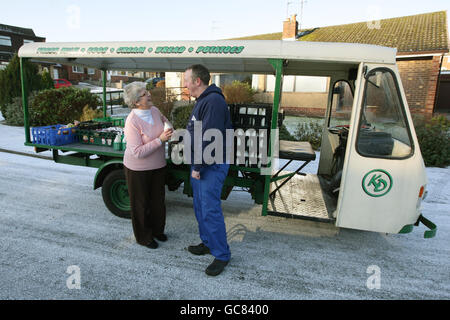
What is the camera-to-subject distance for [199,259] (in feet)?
11.0

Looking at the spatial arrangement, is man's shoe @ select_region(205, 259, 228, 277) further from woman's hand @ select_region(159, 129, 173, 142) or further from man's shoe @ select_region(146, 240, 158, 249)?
woman's hand @ select_region(159, 129, 173, 142)

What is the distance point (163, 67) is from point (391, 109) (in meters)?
3.89

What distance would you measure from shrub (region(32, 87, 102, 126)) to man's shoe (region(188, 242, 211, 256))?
9.76m

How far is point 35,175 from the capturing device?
6172mm

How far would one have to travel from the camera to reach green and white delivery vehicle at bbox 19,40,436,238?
10.2 feet

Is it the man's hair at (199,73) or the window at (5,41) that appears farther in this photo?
the window at (5,41)

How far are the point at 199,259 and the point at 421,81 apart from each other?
44.3ft

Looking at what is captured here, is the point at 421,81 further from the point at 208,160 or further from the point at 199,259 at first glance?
the point at 199,259

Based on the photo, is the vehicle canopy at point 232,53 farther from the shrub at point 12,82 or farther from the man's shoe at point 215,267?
the shrub at point 12,82

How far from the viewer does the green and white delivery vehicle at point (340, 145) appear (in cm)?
312

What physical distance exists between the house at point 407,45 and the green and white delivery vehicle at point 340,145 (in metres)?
10.5

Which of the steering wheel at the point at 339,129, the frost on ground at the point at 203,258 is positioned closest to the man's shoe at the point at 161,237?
the frost on ground at the point at 203,258

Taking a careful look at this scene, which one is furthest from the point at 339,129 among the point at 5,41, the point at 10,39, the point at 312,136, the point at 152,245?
the point at 10,39
